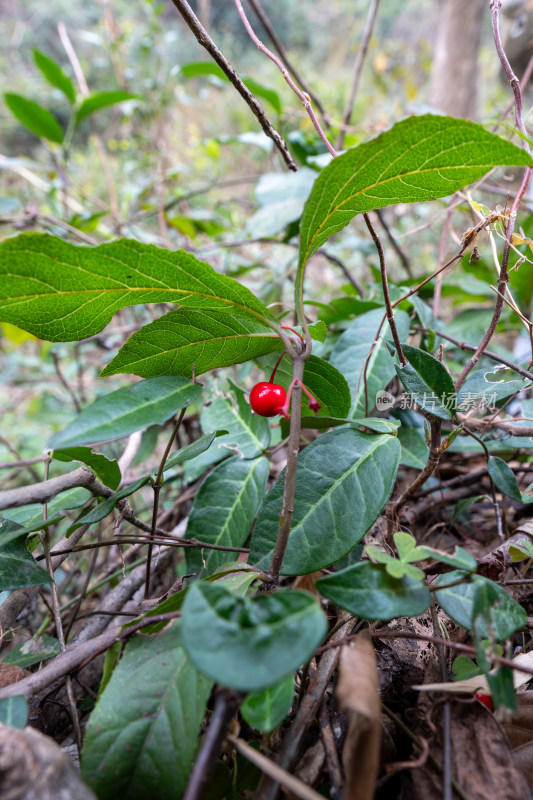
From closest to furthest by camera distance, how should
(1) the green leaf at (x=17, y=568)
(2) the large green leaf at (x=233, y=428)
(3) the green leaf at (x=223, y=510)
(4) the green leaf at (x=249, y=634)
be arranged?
(4) the green leaf at (x=249, y=634)
(1) the green leaf at (x=17, y=568)
(3) the green leaf at (x=223, y=510)
(2) the large green leaf at (x=233, y=428)

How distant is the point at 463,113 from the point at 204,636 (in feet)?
14.2

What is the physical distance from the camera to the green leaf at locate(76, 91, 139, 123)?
4.93ft

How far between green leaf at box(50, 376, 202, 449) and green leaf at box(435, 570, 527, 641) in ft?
1.01

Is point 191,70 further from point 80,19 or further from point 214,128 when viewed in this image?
point 80,19

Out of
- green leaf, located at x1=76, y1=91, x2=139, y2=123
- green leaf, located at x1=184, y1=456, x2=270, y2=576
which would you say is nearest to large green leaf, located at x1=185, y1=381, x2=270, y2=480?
green leaf, located at x1=184, y1=456, x2=270, y2=576

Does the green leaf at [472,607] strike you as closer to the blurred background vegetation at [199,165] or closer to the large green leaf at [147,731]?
the large green leaf at [147,731]

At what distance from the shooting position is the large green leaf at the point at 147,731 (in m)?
0.37

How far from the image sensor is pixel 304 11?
1022 cm

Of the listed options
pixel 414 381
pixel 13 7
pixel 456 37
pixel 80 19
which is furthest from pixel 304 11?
pixel 414 381

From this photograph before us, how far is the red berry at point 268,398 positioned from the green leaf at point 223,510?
16 cm

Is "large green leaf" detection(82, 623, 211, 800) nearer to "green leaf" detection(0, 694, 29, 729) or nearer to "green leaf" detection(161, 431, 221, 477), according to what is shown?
"green leaf" detection(0, 694, 29, 729)

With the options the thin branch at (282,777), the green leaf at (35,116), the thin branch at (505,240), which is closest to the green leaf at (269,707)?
the thin branch at (282,777)

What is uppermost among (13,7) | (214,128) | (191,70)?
(13,7)

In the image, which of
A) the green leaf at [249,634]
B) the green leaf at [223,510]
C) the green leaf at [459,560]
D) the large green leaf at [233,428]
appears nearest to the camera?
the green leaf at [249,634]
